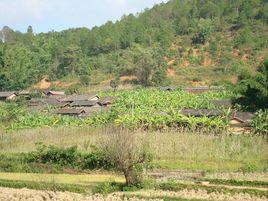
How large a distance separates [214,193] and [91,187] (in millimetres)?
4832

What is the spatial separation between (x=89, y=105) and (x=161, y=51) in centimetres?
3003

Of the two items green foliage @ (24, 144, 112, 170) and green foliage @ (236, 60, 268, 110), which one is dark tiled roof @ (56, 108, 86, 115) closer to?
green foliage @ (236, 60, 268, 110)

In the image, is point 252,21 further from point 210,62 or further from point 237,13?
point 210,62

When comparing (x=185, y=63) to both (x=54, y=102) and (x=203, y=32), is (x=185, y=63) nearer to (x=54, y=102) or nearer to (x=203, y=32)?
(x=203, y=32)

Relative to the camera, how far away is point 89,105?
188ft

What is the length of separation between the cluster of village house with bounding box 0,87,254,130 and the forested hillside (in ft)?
35.3

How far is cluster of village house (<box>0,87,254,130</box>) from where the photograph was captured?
1699 inches

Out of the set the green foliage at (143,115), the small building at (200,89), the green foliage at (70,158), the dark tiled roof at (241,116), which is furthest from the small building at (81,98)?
the green foliage at (70,158)

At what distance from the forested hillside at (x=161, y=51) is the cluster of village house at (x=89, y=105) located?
1075cm

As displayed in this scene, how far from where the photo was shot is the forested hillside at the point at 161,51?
253 feet

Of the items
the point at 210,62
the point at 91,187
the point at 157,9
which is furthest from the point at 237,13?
the point at 91,187

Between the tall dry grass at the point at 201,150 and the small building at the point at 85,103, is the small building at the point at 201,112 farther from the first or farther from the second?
the small building at the point at 85,103

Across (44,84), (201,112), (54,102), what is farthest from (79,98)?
(44,84)

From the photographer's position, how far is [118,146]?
1959 cm
